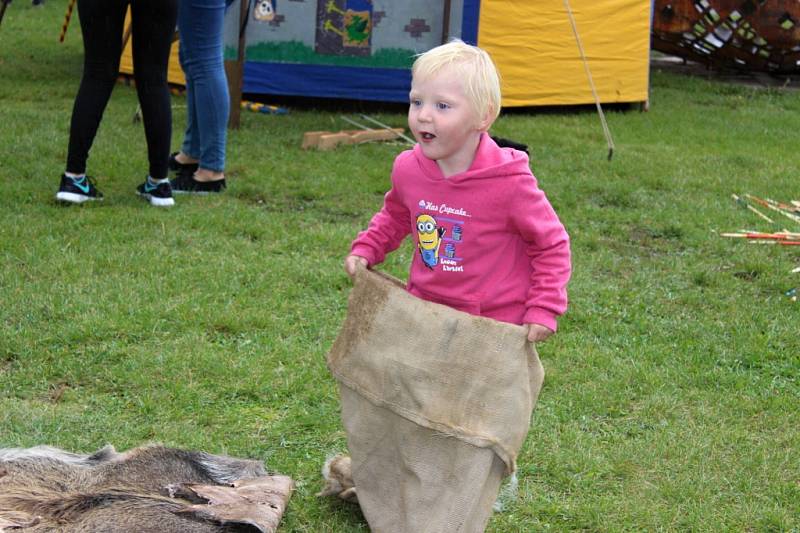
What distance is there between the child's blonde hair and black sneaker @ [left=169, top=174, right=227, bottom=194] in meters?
3.27

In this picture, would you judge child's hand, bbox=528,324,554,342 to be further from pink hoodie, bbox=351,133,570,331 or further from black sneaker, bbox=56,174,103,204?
black sneaker, bbox=56,174,103,204

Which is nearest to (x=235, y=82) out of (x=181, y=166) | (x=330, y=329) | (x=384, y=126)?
(x=384, y=126)

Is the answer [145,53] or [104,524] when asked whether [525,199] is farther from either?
[145,53]

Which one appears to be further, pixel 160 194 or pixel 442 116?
pixel 160 194

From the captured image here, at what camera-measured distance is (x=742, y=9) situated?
35.5 feet

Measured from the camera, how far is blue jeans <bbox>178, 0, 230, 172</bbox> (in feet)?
17.0

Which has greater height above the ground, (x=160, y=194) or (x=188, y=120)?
(x=188, y=120)

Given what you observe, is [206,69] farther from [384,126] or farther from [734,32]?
[734,32]

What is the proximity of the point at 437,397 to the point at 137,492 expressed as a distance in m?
0.78

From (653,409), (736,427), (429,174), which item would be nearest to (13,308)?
(429,174)

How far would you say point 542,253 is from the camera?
2.40 metres

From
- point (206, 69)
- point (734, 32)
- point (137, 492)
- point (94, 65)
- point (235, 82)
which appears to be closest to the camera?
point (137, 492)

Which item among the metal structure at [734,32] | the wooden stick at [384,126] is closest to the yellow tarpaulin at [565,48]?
the wooden stick at [384,126]

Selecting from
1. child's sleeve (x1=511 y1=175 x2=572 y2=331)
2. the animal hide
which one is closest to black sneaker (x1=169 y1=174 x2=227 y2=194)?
the animal hide
